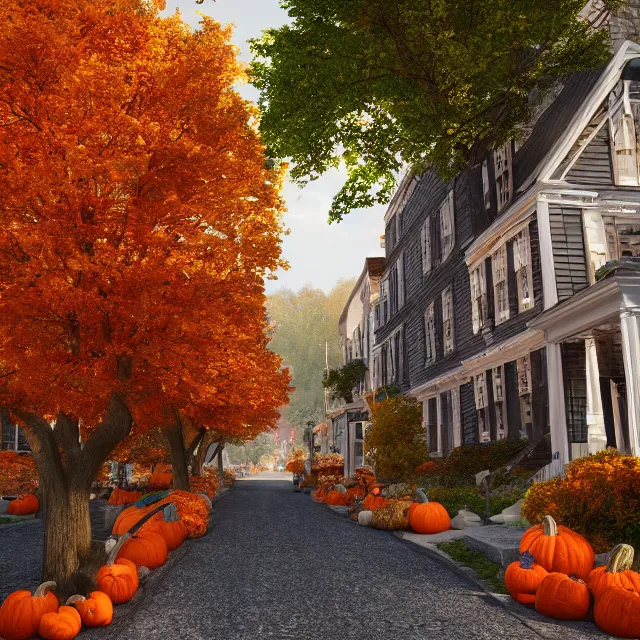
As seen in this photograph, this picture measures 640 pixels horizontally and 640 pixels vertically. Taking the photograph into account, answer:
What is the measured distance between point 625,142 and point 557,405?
6.96 m

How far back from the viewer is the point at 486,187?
2170 centimetres

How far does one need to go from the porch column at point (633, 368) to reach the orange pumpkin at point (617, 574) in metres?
5.42

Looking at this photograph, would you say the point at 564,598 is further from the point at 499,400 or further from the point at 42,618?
the point at 499,400

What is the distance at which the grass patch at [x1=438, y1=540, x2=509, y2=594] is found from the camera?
9.15 m

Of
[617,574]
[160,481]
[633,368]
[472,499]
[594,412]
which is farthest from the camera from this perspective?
[160,481]

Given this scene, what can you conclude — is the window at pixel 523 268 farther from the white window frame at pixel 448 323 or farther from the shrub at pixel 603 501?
the shrub at pixel 603 501

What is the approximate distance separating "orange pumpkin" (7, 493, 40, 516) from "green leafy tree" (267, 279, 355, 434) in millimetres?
72728

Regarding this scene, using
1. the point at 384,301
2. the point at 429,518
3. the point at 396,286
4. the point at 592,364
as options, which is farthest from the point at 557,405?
the point at 384,301

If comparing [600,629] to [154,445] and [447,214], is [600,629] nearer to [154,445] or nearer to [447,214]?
[447,214]

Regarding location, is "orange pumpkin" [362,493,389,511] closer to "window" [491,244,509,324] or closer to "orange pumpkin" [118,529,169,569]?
"window" [491,244,509,324]

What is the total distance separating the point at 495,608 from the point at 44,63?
920 cm

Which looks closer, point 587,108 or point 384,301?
point 587,108

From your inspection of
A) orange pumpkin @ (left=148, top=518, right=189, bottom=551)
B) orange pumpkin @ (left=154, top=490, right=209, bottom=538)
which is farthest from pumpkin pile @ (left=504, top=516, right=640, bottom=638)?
orange pumpkin @ (left=154, top=490, right=209, bottom=538)

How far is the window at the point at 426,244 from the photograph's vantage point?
93.2 feet
